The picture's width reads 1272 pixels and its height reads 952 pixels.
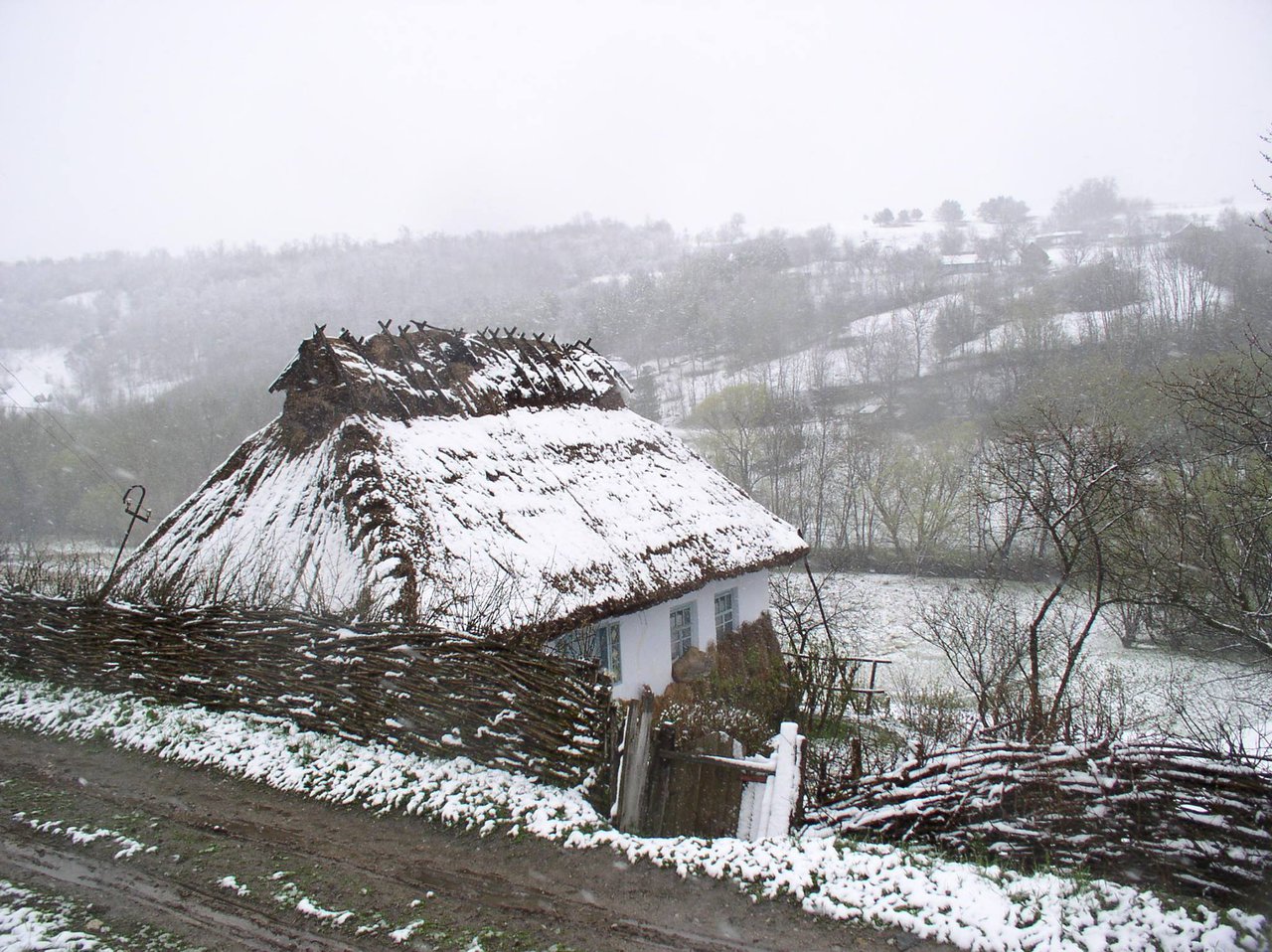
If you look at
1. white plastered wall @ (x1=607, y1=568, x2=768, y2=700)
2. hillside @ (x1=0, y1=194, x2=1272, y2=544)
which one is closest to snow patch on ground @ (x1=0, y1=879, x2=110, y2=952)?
white plastered wall @ (x1=607, y1=568, x2=768, y2=700)

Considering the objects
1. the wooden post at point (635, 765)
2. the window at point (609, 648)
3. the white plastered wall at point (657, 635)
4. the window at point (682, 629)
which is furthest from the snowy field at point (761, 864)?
the window at point (682, 629)

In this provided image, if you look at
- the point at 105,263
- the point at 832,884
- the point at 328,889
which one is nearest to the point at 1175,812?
the point at 832,884

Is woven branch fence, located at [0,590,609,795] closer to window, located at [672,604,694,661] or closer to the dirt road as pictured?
the dirt road

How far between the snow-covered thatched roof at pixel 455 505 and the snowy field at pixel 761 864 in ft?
5.63

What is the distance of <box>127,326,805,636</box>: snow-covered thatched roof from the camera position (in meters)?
8.85

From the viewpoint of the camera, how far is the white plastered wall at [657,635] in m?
11.1

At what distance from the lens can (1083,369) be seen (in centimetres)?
3484

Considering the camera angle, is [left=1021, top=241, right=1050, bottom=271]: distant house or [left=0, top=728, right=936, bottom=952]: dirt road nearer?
[left=0, top=728, right=936, bottom=952]: dirt road

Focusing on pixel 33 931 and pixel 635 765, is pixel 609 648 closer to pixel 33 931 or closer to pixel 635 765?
pixel 635 765

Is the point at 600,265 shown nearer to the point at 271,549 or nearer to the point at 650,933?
the point at 271,549

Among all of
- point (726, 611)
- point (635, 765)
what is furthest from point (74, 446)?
point (635, 765)

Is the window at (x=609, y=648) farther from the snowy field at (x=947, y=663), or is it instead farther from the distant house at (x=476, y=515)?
the snowy field at (x=947, y=663)

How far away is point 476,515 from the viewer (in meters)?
9.90

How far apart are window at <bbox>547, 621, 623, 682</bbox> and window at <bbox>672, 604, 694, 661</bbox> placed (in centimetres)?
187
